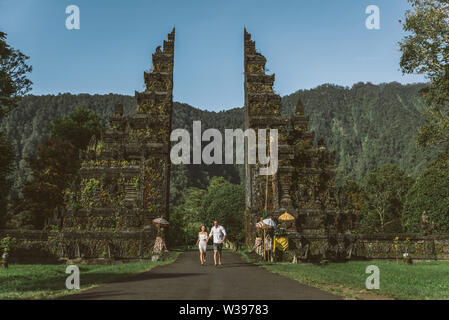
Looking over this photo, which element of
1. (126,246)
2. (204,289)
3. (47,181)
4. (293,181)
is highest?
(293,181)

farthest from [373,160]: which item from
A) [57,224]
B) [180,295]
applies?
[180,295]

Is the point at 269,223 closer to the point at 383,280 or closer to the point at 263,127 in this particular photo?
the point at 383,280

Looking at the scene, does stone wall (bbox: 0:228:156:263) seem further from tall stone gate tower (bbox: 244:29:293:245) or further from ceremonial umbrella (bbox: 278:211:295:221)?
tall stone gate tower (bbox: 244:29:293:245)

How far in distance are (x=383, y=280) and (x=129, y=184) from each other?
17.7 metres

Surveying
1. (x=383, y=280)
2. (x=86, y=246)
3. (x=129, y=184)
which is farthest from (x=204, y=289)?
(x=129, y=184)

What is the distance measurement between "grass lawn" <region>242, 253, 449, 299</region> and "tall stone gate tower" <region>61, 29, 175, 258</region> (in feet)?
30.3

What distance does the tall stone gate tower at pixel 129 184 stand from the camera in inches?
898

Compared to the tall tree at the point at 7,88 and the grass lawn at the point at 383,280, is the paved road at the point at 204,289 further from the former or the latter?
the tall tree at the point at 7,88

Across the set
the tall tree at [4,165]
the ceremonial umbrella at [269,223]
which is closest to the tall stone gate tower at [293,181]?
the ceremonial umbrella at [269,223]

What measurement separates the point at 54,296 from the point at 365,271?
1431cm

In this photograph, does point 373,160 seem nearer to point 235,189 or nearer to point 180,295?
point 235,189

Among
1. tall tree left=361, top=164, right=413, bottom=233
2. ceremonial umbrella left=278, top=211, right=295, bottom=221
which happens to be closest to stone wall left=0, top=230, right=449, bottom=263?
ceremonial umbrella left=278, top=211, right=295, bottom=221

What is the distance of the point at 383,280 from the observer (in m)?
16.2
